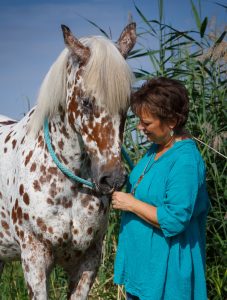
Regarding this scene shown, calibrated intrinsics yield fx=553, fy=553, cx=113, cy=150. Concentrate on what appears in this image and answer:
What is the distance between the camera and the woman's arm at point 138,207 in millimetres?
2314

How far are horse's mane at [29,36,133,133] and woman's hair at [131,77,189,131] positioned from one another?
156mm

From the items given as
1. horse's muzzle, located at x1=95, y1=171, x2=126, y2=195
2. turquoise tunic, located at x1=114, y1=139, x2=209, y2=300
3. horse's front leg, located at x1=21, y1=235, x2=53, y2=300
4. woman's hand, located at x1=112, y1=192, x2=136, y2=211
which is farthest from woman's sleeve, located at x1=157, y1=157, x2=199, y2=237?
horse's front leg, located at x1=21, y1=235, x2=53, y2=300

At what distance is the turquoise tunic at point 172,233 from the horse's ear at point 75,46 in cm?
61

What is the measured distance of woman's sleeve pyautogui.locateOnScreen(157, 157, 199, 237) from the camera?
2250 millimetres

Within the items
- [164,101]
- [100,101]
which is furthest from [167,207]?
[100,101]

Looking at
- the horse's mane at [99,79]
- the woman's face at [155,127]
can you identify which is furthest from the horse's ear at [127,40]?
the woman's face at [155,127]

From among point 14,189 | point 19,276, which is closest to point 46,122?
point 14,189

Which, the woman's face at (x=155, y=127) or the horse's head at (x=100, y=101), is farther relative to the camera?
the horse's head at (x=100, y=101)

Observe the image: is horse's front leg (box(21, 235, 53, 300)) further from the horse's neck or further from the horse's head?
the horse's head

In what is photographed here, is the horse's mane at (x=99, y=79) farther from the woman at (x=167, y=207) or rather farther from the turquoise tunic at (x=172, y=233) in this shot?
the turquoise tunic at (x=172, y=233)

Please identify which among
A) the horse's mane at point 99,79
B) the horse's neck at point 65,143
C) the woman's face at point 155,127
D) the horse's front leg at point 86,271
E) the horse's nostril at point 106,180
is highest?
the horse's mane at point 99,79

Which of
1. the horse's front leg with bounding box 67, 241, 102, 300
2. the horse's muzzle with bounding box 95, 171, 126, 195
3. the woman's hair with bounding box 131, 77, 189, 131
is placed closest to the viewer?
the woman's hair with bounding box 131, 77, 189, 131

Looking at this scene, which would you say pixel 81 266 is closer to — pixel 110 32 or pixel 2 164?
pixel 2 164

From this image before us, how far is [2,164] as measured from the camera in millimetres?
3309
